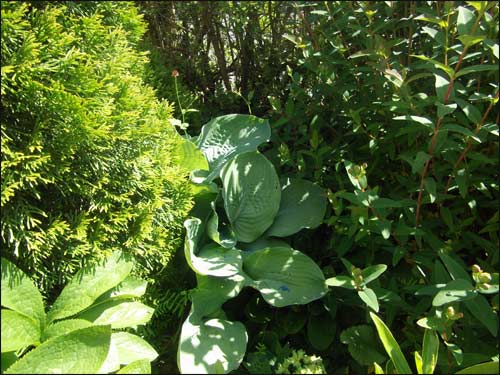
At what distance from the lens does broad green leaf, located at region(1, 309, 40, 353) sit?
1519 mm

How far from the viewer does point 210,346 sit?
188cm

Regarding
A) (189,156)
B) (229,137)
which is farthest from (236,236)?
(229,137)

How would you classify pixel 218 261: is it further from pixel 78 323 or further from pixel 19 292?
pixel 19 292

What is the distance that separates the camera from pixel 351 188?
2.31 metres

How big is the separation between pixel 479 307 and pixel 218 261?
0.96 meters

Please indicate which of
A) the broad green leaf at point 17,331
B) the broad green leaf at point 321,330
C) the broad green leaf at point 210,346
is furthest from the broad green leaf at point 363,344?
the broad green leaf at point 17,331

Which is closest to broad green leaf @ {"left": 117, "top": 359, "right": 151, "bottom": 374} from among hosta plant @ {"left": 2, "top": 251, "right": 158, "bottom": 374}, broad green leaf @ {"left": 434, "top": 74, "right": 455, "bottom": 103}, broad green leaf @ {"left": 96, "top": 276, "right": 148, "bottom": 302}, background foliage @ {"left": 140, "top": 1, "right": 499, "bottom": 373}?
hosta plant @ {"left": 2, "top": 251, "right": 158, "bottom": 374}

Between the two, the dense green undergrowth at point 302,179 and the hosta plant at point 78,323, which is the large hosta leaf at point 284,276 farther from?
the hosta plant at point 78,323

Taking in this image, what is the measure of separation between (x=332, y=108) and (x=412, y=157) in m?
0.57

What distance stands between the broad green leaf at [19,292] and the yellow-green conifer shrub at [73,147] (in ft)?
0.20

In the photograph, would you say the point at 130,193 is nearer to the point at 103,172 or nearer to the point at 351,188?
the point at 103,172

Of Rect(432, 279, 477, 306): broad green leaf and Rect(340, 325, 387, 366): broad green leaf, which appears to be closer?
Rect(432, 279, 477, 306): broad green leaf

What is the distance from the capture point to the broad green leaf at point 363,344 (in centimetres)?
198

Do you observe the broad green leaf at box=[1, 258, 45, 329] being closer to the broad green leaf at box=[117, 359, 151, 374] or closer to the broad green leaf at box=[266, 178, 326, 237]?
the broad green leaf at box=[117, 359, 151, 374]
